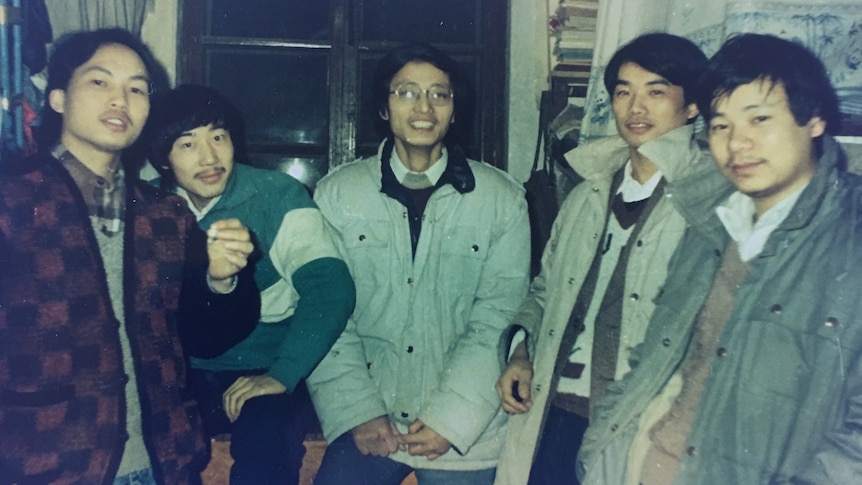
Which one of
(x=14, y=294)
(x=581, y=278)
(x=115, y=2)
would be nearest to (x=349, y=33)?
(x=115, y=2)

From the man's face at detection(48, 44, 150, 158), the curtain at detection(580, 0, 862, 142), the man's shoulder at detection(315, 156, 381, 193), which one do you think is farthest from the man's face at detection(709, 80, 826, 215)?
the man's face at detection(48, 44, 150, 158)

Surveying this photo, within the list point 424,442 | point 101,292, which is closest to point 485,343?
point 424,442

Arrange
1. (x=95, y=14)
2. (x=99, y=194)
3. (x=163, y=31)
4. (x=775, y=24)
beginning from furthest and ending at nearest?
1. (x=163, y=31)
2. (x=95, y=14)
3. (x=775, y=24)
4. (x=99, y=194)

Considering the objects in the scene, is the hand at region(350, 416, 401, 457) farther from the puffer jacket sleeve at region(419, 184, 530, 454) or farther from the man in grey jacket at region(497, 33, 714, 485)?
the man in grey jacket at region(497, 33, 714, 485)

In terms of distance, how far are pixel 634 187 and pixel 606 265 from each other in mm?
168

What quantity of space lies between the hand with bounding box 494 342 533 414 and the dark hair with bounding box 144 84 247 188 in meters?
0.79

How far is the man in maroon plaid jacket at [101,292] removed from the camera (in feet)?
3.32

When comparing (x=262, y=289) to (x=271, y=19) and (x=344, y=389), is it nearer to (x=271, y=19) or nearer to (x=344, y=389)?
(x=344, y=389)

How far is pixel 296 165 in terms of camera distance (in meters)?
1.78

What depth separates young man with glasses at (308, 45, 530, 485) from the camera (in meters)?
1.29

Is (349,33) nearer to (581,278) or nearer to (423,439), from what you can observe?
(581,278)

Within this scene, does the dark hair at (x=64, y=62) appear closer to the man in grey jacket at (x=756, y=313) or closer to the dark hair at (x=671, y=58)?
the dark hair at (x=671, y=58)

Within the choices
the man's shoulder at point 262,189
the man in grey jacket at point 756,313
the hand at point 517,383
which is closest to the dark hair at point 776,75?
the man in grey jacket at point 756,313

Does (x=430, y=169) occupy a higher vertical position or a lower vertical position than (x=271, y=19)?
lower
